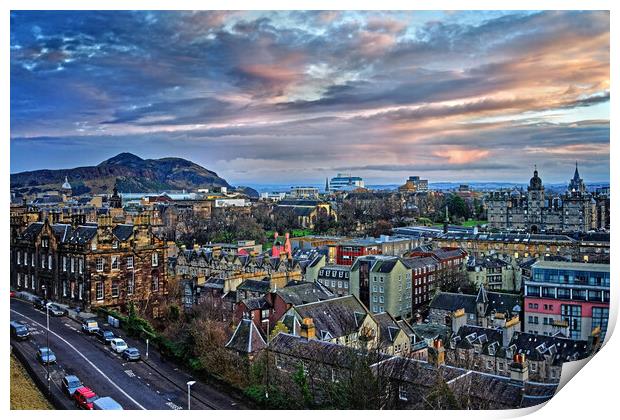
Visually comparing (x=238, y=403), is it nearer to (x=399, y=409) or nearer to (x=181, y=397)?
(x=181, y=397)

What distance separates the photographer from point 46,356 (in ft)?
21.6

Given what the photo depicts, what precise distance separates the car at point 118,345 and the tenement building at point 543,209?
6.14 m

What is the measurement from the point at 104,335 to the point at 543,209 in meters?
8.01

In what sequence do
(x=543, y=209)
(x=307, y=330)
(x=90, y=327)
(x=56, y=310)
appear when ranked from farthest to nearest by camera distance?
(x=543, y=209), (x=56, y=310), (x=90, y=327), (x=307, y=330)

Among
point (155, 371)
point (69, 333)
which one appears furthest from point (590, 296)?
point (69, 333)

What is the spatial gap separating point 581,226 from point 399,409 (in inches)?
224

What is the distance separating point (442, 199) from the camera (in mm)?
11375

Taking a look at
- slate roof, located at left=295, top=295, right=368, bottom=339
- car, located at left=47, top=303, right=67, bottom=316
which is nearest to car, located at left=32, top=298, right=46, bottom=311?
car, located at left=47, top=303, right=67, bottom=316

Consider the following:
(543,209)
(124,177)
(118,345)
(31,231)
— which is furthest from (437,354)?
(543,209)

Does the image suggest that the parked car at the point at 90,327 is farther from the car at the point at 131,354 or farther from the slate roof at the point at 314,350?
the slate roof at the point at 314,350

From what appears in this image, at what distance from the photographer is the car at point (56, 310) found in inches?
303

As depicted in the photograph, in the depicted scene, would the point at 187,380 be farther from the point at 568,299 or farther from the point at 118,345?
the point at 568,299

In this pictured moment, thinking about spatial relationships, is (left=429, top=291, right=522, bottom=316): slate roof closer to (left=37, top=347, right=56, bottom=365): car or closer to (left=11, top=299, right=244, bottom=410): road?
(left=11, top=299, right=244, bottom=410): road

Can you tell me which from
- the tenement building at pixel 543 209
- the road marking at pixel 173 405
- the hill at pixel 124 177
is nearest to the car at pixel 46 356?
the road marking at pixel 173 405
